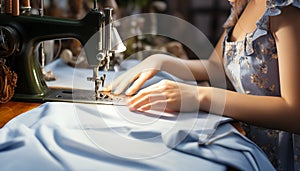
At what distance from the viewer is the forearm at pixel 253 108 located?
1.03 m

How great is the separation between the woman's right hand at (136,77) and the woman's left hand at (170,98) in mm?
146

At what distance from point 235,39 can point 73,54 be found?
737 mm

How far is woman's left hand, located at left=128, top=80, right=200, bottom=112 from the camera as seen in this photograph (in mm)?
1067

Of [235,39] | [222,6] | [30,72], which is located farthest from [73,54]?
[222,6]

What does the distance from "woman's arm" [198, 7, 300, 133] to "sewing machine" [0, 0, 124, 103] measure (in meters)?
0.29

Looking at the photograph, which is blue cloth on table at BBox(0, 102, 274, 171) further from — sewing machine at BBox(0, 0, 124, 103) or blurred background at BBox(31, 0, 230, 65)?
blurred background at BBox(31, 0, 230, 65)

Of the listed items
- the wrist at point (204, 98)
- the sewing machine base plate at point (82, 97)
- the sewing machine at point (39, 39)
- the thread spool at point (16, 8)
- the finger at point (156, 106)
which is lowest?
the sewing machine base plate at point (82, 97)

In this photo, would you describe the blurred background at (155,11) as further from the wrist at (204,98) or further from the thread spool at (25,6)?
the wrist at (204,98)

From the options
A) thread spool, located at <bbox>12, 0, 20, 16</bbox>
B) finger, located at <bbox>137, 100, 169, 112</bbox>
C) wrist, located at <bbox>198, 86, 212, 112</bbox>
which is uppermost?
thread spool, located at <bbox>12, 0, 20, 16</bbox>

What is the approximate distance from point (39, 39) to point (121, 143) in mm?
463

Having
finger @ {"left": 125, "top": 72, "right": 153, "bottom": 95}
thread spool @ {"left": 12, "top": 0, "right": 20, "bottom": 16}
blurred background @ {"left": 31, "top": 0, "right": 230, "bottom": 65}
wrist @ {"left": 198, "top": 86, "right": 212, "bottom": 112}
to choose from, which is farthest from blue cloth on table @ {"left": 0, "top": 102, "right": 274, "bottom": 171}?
blurred background @ {"left": 31, "top": 0, "right": 230, "bottom": 65}

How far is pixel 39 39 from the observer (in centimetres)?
122

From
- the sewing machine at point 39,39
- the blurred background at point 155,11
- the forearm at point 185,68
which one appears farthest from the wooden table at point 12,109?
the blurred background at point 155,11

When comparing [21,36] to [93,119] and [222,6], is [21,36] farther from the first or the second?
[222,6]
